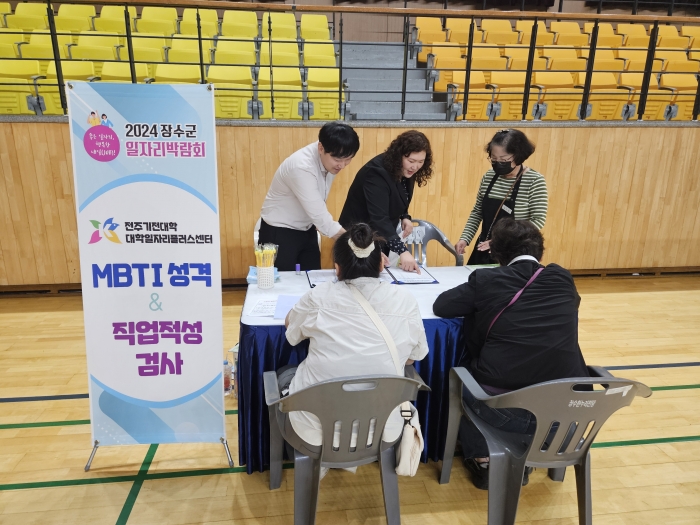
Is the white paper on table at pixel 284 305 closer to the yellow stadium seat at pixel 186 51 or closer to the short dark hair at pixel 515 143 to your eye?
the short dark hair at pixel 515 143

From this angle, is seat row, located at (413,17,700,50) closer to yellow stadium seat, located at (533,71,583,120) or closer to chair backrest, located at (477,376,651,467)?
yellow stadium seat, located at (533,71,583,120)

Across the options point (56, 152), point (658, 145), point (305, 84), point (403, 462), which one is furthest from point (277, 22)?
point (403, 462)

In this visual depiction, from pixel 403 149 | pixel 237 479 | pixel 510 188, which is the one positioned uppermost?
pixel 403 149

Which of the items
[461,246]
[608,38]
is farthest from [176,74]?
[608,38]

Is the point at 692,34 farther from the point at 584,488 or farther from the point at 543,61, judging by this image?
the point at 584,488

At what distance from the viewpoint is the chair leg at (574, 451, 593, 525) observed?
1949 mm

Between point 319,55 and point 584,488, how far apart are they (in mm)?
4953

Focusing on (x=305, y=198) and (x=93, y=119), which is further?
(x=305, y=198)

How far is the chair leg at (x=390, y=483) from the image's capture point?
6.32ft

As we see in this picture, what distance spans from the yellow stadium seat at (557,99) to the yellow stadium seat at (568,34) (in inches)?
79.8

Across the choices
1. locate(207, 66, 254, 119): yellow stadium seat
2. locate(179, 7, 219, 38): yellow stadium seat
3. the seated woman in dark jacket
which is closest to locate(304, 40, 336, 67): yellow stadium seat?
locate(207, 66, 254, 119): yellow stadium seat

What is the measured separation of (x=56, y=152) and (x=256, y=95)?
1689 mm

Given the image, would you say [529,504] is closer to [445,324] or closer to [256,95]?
[445,324]

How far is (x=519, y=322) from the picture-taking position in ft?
6.56
